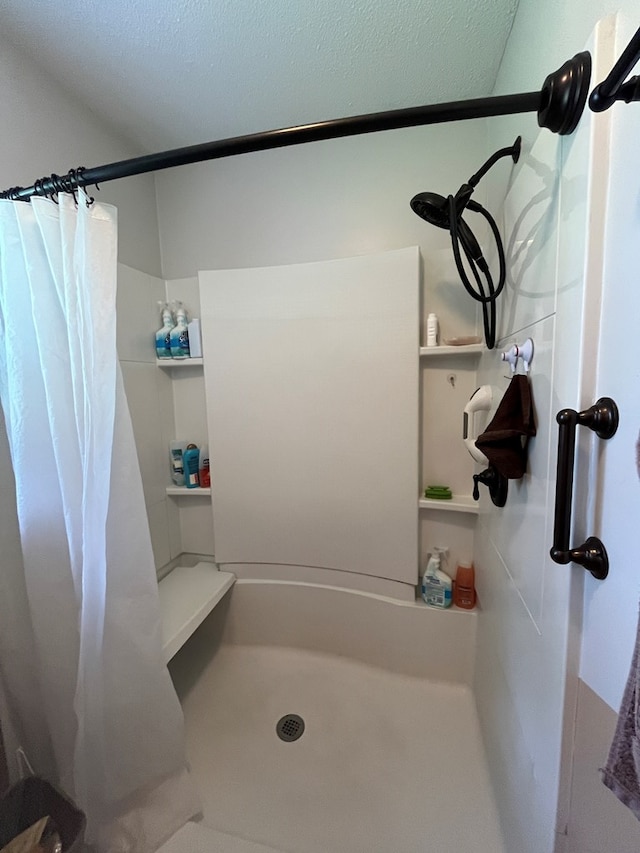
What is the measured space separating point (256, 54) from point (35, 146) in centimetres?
76

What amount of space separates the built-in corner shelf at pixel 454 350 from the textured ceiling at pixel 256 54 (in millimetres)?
877

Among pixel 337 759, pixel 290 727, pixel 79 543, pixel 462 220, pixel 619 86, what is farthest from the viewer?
pixel 290 727

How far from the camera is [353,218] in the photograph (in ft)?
4.79

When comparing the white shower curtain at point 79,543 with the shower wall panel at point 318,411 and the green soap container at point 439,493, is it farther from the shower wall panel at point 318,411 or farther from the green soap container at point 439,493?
the green soap container at point 439,493

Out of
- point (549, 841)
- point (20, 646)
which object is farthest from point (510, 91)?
point (20, 646)

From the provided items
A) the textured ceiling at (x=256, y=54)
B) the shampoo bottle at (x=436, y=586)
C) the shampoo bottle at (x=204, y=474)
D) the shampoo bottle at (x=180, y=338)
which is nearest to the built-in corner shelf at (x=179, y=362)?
the shampoo bottle at (x=180, y=338)

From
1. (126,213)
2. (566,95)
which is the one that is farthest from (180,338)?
(566,95)

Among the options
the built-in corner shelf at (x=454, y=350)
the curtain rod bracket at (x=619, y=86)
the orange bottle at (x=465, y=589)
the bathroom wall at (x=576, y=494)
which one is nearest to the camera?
the curtain rod bracket at (x=619, y=86)

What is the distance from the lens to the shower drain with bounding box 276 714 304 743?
4.32 feet

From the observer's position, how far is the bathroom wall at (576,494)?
1.62 ft

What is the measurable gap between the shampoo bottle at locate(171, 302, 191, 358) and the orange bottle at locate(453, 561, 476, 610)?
1.51 m

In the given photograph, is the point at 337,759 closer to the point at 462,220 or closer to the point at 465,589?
the point at 465,589

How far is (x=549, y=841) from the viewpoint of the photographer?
2.17 ft

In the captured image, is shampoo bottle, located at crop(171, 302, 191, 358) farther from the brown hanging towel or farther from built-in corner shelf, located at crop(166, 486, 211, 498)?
the brown hanging towel
